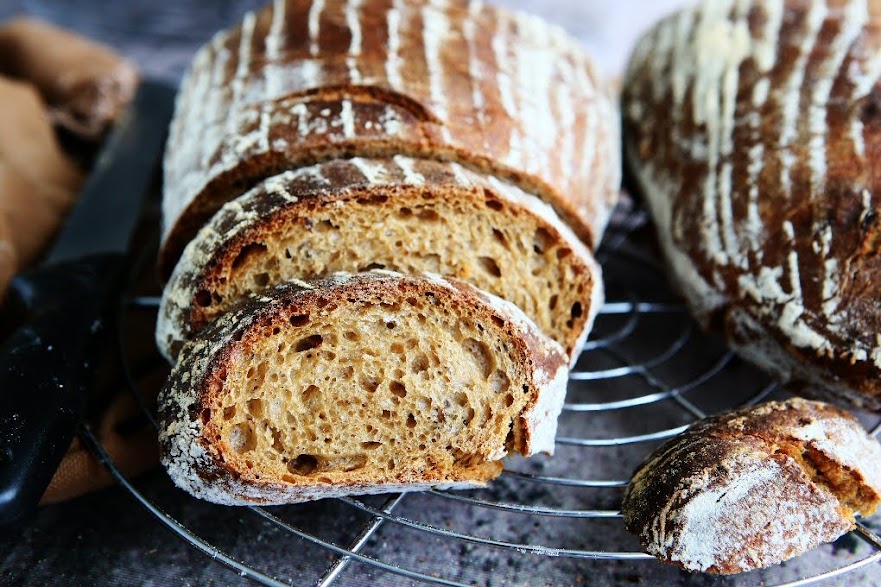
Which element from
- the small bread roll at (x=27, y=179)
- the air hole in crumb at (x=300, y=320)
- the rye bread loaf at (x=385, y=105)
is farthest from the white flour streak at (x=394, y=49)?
the small bread roll at (x=27, y=179)

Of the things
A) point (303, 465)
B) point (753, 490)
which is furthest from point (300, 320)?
point (753, 490)

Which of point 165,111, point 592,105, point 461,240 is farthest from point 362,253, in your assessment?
point 165,111

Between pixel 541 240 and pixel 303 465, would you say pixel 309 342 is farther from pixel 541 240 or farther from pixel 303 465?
pixel 541 240

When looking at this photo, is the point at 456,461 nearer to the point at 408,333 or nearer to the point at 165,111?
the point at 408,333

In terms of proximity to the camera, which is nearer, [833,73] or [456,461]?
[456,461]

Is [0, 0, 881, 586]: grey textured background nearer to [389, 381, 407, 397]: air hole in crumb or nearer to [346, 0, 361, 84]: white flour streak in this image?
[389, 381, 407, 397]: air hole in crumb

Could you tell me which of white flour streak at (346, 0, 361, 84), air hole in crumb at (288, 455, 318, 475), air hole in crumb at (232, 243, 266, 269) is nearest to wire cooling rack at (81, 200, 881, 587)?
air hole in crumb at (288, 455, 318, 475)
